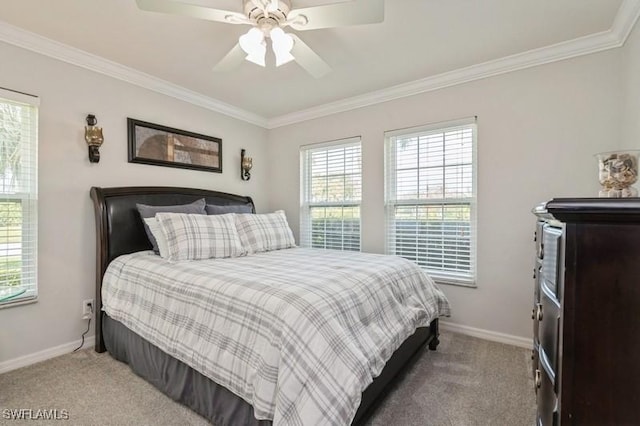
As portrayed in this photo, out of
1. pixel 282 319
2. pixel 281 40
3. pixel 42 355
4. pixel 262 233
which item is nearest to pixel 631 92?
pixel 281 40

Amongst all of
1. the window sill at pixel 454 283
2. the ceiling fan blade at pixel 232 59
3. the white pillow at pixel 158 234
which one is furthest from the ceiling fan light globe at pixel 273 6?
the window sill at pixel 454 283

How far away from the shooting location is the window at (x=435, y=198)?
2.90 metres

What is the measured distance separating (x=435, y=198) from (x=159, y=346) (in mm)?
2642

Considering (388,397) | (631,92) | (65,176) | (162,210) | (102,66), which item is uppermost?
(102,66)

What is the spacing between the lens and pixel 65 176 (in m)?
2.48

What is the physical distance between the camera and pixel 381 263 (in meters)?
2.25

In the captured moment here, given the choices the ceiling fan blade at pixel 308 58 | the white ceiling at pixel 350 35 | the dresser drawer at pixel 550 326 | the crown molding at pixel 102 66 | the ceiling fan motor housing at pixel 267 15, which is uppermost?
the white ceiling at pixel 350 35

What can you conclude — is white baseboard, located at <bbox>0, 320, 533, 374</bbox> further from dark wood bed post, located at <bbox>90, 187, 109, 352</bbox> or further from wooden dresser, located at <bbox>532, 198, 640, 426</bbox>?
wooden dresser, located at <bbox>532, 198, 640, 426</bbox>

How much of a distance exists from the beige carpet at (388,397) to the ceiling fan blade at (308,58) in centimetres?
223

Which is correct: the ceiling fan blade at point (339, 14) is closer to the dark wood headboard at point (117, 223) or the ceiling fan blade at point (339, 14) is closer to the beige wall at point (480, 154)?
the beige wall at point (480, 154)

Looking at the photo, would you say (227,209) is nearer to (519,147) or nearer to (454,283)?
(454,283)

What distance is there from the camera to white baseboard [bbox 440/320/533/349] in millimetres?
2592

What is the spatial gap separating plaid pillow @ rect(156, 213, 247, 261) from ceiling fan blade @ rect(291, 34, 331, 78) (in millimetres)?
1512

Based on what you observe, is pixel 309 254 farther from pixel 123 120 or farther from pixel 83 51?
pixel 83 51
